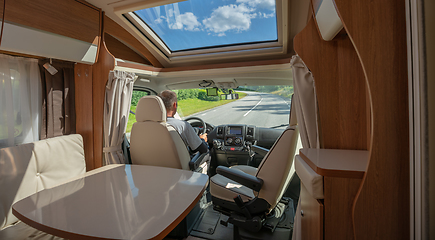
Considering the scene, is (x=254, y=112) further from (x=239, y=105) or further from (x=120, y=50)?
(x=120, y=50)

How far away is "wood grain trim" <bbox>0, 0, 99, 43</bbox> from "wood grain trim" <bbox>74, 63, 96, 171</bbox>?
1.55 feet

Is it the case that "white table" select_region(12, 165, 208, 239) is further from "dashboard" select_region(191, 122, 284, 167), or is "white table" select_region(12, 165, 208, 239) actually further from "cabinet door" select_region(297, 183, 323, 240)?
"dashboard" select_region(191, 122, 284, 167)

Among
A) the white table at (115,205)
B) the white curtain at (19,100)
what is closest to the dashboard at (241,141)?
the white table at (115,205)

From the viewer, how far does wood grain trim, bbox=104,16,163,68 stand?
2.36 m

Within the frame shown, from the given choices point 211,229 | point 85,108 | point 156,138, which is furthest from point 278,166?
point 85,108

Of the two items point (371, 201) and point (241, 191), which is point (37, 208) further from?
point (371, 201)

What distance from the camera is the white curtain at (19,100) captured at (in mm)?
1883

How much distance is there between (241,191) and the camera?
186cm

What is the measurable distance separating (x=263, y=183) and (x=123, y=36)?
8.21 feet

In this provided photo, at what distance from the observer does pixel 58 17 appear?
5.99ft

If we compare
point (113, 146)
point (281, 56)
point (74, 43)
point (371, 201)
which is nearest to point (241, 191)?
point (371, 201)

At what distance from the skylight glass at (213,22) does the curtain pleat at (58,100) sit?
3.72 ft

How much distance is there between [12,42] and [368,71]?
246 centimetres

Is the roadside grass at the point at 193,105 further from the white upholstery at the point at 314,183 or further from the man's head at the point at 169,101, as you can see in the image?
the white upholstery at the point at 314,183
